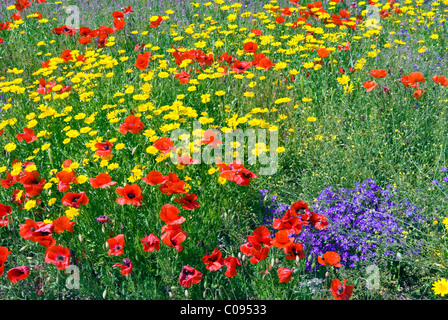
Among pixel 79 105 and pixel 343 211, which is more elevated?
pixel 79 105

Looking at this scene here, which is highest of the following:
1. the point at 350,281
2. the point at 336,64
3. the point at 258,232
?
the point at 336,64

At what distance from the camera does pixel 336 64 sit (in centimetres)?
421

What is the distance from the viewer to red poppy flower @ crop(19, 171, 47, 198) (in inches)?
88.0

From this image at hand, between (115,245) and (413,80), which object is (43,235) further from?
(413,80)

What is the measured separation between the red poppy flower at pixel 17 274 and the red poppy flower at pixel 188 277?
707 millimetres

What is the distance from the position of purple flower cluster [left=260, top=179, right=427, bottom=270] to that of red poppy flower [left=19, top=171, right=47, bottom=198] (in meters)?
1.32

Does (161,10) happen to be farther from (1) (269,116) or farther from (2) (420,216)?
(2) (420,216)

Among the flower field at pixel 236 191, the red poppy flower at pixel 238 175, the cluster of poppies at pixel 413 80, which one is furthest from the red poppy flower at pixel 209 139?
the cluster of poppies at pixel 413 80

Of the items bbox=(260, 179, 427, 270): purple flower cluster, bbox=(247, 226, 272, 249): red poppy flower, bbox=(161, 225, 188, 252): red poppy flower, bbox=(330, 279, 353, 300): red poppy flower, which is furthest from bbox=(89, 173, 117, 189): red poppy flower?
bbox=(330, 279, 353, 300): red poppy flower

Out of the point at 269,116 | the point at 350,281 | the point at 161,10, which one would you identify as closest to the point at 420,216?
the point at 350,281

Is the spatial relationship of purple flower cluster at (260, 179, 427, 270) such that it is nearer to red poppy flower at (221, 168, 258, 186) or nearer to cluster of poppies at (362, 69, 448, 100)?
red poppy flower at (221, 168, 258, 186)

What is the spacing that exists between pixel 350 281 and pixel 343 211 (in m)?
0.39

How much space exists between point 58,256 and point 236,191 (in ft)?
4.05
